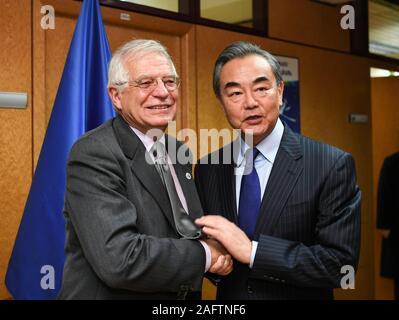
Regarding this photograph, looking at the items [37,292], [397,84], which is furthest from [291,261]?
[397,84]

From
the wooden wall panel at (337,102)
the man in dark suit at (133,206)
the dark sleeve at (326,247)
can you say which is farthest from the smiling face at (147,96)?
the wooden wall panel at (337,102)

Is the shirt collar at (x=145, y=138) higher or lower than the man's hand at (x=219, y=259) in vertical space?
higher

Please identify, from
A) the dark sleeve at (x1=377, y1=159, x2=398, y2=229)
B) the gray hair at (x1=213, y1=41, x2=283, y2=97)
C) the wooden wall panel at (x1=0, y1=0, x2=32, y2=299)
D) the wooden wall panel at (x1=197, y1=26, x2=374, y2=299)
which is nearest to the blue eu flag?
the wooden wall panel at (x1=0, y1=0, x2=32, y2=299)

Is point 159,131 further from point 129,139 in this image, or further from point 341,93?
point 341,93

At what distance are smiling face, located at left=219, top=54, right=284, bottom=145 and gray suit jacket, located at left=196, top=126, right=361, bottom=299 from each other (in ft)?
0.38

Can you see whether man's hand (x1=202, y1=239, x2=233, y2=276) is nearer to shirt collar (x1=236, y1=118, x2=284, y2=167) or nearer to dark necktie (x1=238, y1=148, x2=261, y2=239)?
dark necktie (x1=238, y1=148, x2=261, y2=239)

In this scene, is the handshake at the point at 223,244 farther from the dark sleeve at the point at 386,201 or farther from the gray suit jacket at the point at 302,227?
the dark sleeve at the point at 386,201

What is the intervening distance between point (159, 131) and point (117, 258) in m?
0.45

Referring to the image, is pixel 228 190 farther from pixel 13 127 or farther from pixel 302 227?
pixel 13 127

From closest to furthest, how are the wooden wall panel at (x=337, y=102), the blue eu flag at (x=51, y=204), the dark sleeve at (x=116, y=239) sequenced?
the dark sleeve at (x=116, y=239) < the blue eu flag at (x=51, y=204) < the wooden wall panel at (x=337, y=102)

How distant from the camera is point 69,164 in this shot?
1.36m

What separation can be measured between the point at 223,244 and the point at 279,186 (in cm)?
28

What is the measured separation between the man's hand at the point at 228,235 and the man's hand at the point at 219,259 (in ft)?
0.07

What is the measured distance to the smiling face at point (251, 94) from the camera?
155cm
